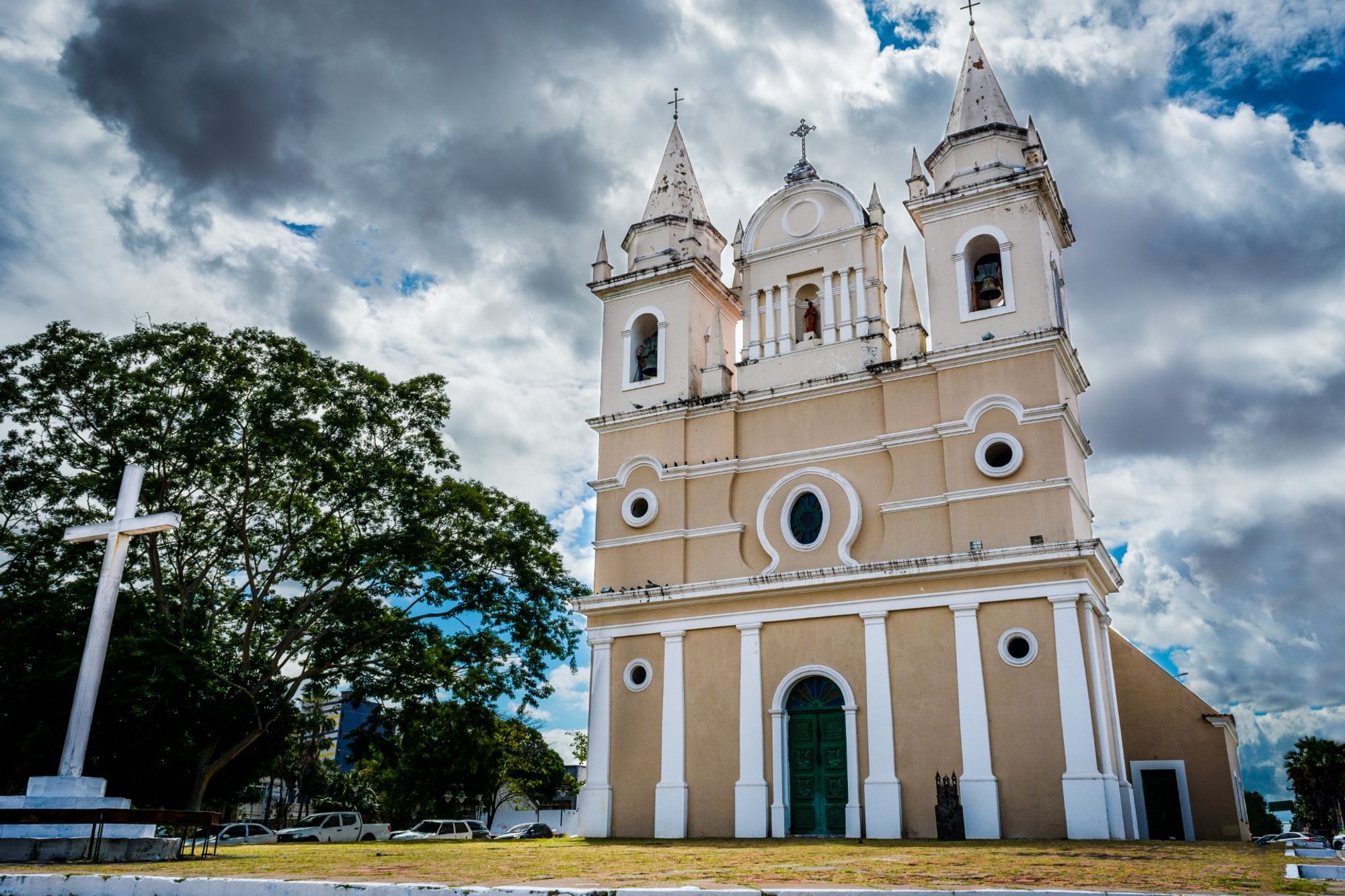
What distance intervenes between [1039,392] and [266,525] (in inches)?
591

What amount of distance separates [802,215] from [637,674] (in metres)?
10.0

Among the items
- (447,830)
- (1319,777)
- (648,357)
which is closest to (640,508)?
(648,357)

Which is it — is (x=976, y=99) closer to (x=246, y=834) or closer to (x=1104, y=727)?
(x=1104, y=727)

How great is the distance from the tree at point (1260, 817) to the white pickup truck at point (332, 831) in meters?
48.8

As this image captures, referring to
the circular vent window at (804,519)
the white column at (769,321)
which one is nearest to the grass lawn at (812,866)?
the circular vent window at (804,519)

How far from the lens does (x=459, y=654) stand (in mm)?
20438

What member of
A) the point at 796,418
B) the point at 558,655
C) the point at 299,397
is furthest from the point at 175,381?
the point at 796,418

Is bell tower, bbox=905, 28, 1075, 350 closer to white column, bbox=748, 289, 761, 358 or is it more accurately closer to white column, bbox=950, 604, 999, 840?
white column, bbox=748, 289, 761, 358

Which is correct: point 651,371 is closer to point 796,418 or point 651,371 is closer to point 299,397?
point 796,418

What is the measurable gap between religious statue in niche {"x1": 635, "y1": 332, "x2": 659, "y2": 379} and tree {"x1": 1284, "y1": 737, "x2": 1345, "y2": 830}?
41.1m

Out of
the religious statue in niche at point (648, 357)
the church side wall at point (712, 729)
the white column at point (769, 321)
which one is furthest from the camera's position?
the religious statue in niche at point (648, 357)

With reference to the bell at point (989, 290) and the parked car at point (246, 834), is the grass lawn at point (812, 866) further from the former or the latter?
the bell at point (989, 290)

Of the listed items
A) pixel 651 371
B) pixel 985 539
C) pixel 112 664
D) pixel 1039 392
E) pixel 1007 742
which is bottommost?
pixel 1007 742

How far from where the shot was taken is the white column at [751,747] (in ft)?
57.1
